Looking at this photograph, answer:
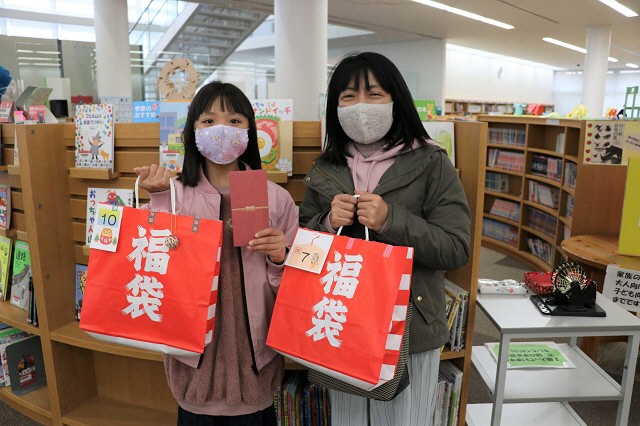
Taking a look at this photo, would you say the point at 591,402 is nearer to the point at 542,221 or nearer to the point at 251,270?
the point at 251,270

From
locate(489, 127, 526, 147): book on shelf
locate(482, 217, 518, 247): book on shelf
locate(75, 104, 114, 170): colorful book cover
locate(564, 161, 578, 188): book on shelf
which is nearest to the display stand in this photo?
locate(75, 104, 114, 170): colorful book cover

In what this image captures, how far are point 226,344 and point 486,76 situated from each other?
15.7 meters

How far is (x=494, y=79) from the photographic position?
15883 mm

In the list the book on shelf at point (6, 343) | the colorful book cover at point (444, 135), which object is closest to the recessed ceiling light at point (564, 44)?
the colorful book cover at point (444, 135)

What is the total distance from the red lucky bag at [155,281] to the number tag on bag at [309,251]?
→ 21 cm

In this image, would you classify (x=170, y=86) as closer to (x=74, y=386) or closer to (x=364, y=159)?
(x=364, y=159)

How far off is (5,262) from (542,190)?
521 cm

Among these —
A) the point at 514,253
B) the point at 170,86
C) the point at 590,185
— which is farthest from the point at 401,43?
the point at 170,86

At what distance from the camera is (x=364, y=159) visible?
1.46m

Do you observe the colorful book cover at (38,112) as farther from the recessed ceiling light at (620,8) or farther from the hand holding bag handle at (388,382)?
the recessed ceiling light at (620,8)

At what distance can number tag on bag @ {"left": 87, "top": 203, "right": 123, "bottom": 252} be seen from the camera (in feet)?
4.53

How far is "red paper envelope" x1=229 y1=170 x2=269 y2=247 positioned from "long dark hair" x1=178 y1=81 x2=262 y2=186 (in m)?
0.22

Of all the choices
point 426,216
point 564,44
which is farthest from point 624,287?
point 564,44

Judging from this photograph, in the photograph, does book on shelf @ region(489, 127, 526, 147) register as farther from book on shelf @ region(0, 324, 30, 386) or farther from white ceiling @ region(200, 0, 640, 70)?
book on shelf @ region(0, 324, 30, 386)
